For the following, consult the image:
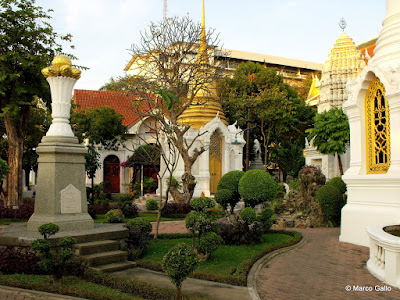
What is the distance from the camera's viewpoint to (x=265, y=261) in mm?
9039

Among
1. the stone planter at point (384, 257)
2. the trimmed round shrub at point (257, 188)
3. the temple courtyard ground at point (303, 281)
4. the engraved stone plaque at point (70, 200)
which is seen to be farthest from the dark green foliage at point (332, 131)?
the engraved stone plaque at point (70, 200)

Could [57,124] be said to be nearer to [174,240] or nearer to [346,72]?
[174,240]

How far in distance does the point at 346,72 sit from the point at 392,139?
1805 centimetres

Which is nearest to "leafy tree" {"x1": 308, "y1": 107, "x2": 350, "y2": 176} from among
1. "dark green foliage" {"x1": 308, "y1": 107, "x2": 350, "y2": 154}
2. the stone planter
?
"dark green foliage" {"x1": 308, "y1": 107, "x2": 350, "y2": 154}

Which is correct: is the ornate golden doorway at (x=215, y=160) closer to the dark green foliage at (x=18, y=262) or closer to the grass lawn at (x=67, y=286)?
the dark green foliage at (x=18, y=262)

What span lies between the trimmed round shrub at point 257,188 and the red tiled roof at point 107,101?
21962 mm

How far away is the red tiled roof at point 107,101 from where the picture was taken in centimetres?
3369

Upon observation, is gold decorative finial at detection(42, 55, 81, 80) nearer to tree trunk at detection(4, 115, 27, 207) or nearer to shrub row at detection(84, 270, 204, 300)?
shrub row at detection(84, 270, 204, 300)

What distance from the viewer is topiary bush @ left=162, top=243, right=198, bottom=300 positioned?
19.3 feet

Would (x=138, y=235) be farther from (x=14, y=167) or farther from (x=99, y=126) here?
(x=99, y=126)

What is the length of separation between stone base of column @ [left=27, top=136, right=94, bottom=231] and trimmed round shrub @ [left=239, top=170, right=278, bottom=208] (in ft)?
16.2

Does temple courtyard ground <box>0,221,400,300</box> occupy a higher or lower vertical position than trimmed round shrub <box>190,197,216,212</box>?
lower

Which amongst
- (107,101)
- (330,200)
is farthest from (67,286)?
(107,101)

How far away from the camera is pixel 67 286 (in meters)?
6.44
